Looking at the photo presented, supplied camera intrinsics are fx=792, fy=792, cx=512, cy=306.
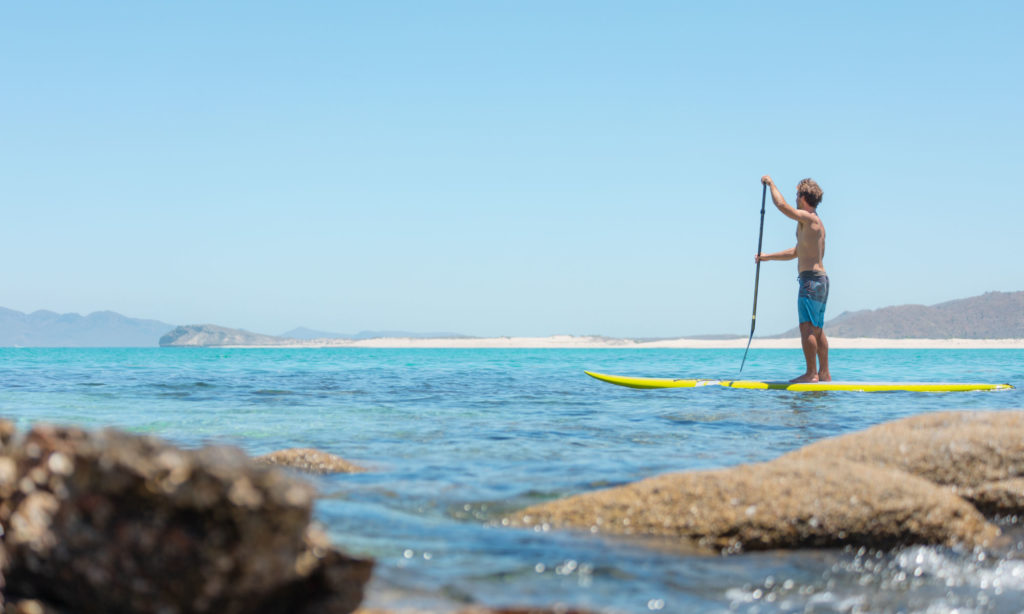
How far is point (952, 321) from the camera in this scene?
18000 centimetres

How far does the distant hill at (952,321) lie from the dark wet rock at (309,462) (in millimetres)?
183021

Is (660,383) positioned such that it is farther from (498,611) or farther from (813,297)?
(498,611)

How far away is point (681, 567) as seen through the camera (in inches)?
157

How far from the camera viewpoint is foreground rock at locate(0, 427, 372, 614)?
7.85ft

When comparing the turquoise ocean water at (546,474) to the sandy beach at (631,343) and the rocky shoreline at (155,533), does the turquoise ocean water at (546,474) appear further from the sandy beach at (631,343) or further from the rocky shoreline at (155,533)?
the sandy beach at (631,343)

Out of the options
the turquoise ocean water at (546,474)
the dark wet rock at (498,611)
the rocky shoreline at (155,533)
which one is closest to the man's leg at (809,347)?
the turquoise ocean water at (546,474)

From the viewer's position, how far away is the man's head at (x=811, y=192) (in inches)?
493

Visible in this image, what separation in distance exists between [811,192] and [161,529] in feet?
39.1

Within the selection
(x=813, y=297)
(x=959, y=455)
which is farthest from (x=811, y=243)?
(x=959, y=455)

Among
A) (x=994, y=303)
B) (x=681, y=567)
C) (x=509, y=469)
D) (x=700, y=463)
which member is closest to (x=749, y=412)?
(x=700, y=463)

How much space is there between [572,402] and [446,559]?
31.2 feet

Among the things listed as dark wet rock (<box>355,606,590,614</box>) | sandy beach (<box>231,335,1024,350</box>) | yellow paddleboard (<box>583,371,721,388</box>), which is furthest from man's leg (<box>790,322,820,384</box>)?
sandy beach (<box>231,335,1024,350</box>)

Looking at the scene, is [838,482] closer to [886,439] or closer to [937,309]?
[886,439]

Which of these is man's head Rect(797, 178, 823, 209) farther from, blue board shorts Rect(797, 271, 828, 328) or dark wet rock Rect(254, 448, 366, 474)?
dark wet rock Rect(254, 448, 366, 474)
